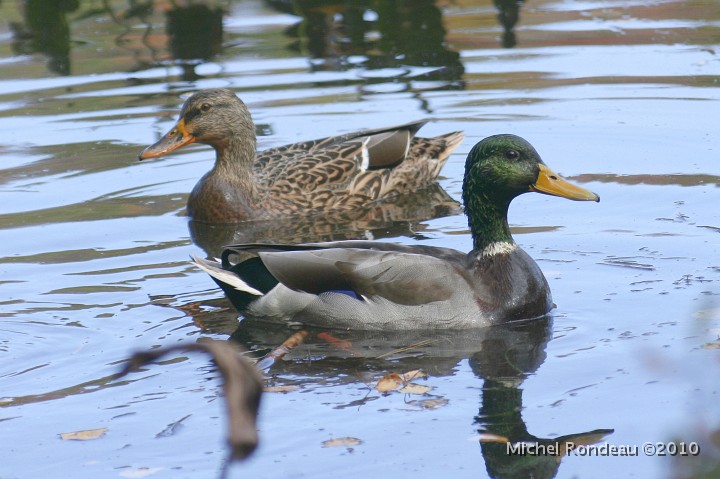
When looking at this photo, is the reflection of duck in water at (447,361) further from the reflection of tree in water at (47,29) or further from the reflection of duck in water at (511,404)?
the reflection of tree in water at (47,29)

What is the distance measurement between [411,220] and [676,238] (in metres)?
2.27

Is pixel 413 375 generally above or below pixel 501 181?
below

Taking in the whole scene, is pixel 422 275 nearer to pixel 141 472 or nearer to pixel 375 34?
pixel 141 472

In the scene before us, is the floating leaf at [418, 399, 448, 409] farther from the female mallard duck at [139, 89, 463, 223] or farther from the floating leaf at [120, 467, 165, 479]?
the female mallard duck at [139, 89, 463, 223]

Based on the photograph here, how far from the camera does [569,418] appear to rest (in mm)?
5766

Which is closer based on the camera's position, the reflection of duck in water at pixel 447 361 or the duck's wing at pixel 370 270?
the reflection of duck in water at pixel 447 361

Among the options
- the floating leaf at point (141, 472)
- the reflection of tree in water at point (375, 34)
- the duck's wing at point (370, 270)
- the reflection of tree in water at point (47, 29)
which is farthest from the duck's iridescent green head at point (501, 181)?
the reflection of tree in water at point (47, 29)

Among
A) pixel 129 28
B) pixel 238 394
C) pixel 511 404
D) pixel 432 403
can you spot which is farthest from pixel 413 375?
pixel 129 28

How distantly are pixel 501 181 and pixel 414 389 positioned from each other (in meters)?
1.87

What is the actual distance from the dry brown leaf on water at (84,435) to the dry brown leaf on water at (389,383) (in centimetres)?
136

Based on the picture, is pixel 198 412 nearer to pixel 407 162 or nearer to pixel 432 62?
pixel 407 162

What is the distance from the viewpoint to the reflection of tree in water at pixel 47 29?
1583 cm

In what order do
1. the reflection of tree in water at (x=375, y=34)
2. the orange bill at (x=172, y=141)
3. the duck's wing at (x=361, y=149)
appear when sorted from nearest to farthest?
the orange bill at (x=172, y=141) < the duck's wing at (x=361, y=149) < the reflection of tree in water at (x=375, y=34)

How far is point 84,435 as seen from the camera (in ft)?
19.2
